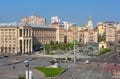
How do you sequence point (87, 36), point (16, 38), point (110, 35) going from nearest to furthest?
point (16, 38), point (87, 36), point (110, 35)

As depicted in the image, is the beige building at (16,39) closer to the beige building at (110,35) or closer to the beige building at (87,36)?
the beige building at (87,36)

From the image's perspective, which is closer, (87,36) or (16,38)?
(16,38)

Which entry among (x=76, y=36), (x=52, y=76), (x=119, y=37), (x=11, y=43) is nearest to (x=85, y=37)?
(x=76, y=36)

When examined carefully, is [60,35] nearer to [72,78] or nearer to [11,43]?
[11,43]

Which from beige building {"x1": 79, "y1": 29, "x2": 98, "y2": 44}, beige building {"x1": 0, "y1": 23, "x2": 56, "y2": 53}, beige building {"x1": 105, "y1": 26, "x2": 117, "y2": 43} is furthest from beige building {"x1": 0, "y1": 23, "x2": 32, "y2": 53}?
beige building {"x1": 105, "y1": 26, "x2": 117, "y2": 43}

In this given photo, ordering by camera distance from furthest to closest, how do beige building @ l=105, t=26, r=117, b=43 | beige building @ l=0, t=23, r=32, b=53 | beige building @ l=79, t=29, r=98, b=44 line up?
beige building @ l=105, t=26, r=117, b=43 → beige building @ l=79, t=29, r=98, b=44 → beige building @ l=0, t=23, r=32, b=53

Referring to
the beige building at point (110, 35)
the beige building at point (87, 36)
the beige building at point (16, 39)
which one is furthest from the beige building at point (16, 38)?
the beige building at point (110, 35)

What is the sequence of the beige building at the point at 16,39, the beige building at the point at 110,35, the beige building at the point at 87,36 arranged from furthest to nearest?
the beige building at the point at 110,35, the beige building at the point at 87,36, the beige building at the point at 16,39

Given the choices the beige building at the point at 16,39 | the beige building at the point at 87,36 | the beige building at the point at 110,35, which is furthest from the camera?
the beige building at the point at 110,35

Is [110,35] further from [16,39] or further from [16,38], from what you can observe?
[16,39]

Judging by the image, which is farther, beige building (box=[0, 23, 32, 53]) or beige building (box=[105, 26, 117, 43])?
beige building (box=[105, 26, 117, 43])

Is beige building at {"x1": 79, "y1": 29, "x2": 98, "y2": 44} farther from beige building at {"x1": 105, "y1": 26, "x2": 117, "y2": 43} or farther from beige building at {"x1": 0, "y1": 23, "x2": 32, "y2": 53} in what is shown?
beige building at {"x1": 0, "y1": 23, "x2": 32, "y2": 53}

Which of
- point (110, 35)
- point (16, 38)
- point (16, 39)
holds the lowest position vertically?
point (16, 39)

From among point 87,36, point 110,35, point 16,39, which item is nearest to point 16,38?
point 16,39
